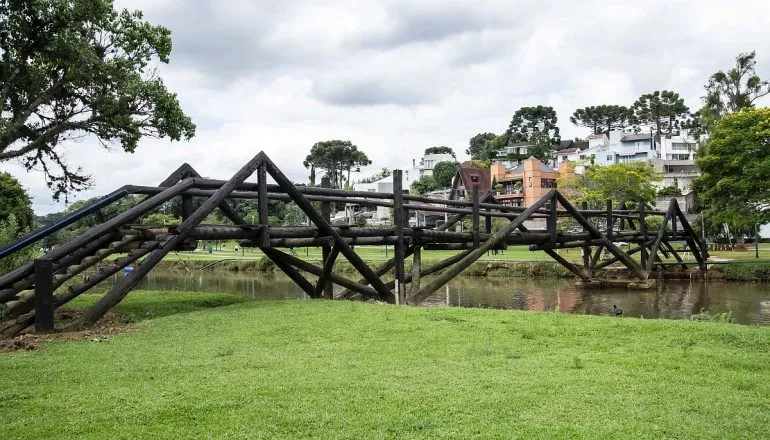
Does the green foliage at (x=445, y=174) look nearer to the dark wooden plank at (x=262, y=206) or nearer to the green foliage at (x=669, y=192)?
the green foliage at (x=669, y=192)

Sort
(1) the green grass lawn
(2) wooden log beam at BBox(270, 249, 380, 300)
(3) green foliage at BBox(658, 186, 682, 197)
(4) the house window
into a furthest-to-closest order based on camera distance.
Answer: (4) the house window → (3) green foliage at BBox(658, 186, 682, 197) → (2) wooden log beam at BBox(270, 249, 380, 300) → (1) the green grass lawn

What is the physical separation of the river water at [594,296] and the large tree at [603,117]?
95369 mm

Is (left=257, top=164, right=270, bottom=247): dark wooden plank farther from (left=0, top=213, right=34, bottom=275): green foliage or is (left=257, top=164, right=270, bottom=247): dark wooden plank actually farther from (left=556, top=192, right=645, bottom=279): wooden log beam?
(left=556, top=192, right=645, bottom=279): wooden log beam

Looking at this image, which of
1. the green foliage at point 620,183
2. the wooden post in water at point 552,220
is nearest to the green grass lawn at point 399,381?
the wooden post in water at point 552,220

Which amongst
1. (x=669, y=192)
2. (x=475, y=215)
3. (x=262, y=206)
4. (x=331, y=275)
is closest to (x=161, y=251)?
(x=262, y=206)

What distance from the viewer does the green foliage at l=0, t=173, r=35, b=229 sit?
2642cm

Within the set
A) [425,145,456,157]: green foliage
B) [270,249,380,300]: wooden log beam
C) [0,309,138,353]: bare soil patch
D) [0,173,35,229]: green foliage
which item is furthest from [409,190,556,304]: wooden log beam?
[425,145,456,157]: green foliage

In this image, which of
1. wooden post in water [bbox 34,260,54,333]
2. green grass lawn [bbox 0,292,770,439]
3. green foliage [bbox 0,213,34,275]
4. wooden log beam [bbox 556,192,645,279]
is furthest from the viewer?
wooden log beam [bbox 556,192,645,279]

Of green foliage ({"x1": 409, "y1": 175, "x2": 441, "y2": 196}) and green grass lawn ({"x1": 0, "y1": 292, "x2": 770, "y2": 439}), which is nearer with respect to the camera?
green grass lawn ({"x1": 0, "y1": 292, "x2": 770, "y2": 439})

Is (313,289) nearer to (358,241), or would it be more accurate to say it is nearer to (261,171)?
(358,241)

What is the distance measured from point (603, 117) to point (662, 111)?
46.2 feet

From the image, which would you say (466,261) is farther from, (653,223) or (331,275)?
(653,223)

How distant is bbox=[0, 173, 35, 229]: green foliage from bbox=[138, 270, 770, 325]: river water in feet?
35.0

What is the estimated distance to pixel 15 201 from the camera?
27641 mm
